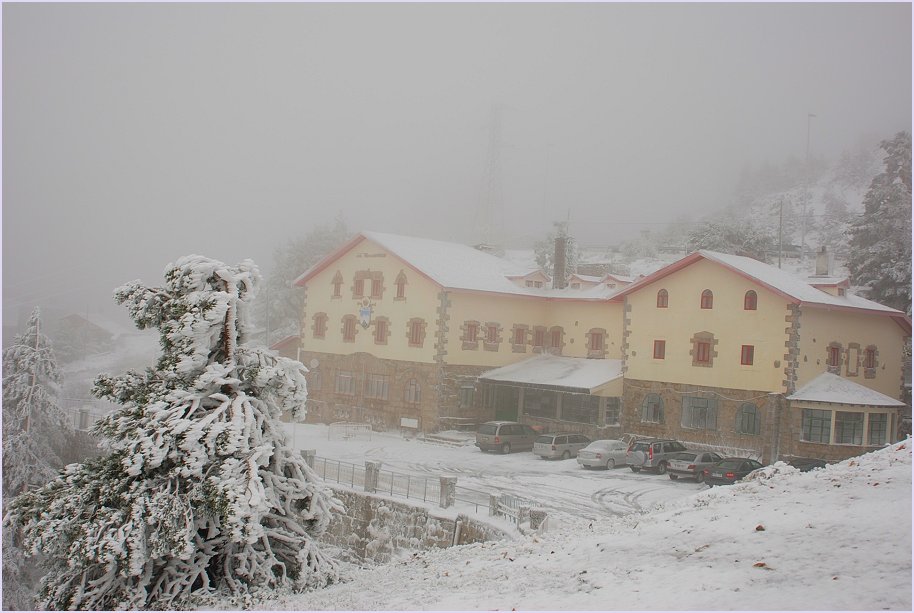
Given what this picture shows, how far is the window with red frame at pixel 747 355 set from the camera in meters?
33.8

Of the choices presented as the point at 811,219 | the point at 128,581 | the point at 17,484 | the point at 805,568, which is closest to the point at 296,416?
the point at 128,581

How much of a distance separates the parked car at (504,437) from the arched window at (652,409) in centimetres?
502

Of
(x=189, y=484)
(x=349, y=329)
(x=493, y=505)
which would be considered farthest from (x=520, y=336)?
(x=189, y=484)

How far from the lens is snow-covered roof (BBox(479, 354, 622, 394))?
124 ft

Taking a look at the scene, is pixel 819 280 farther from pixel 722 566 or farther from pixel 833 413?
pixel 722 566

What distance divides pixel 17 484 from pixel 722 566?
96.9 feet

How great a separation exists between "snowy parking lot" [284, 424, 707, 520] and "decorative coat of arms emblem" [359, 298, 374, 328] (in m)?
6.08

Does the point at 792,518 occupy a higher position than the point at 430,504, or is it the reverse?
the point at 792,518

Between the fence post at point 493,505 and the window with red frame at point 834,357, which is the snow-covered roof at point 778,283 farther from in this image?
the fence post at point 493,505

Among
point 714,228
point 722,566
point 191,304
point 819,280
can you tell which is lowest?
point 722,566

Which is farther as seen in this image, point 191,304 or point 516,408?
point 516,408

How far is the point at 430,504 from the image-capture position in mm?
23922

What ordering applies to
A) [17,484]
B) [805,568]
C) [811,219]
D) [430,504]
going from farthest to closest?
1. [811,219]
2. [17,484]
3. [430,504]
4. [805,568]

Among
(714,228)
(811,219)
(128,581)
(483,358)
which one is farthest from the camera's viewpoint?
(811,219)
